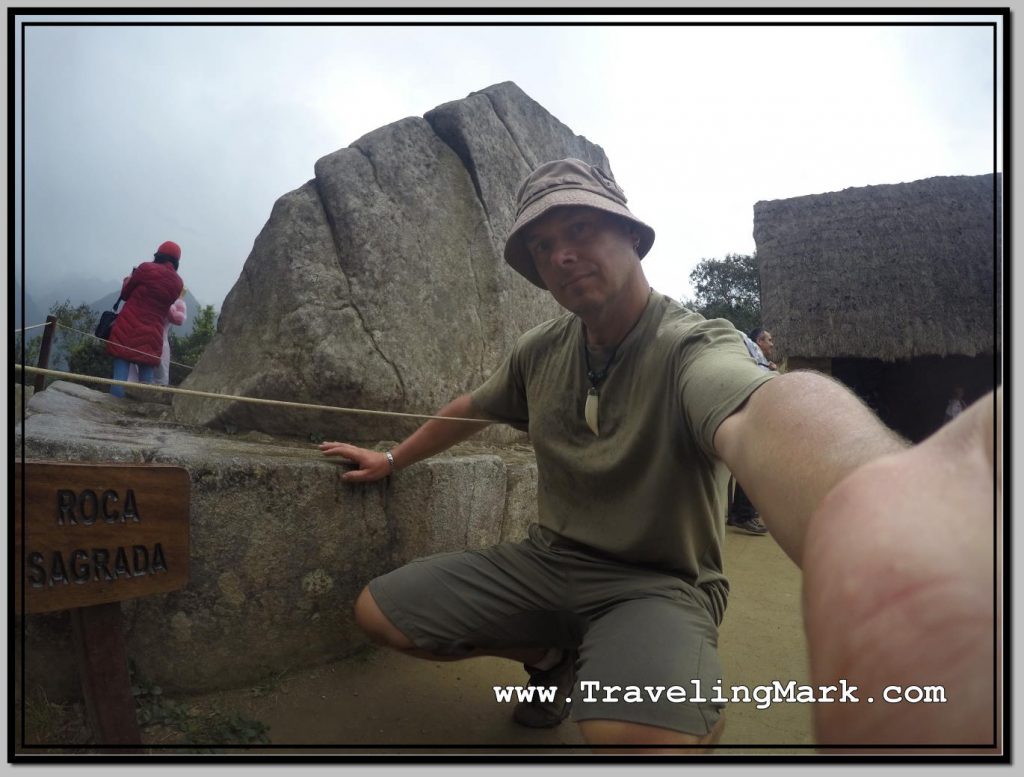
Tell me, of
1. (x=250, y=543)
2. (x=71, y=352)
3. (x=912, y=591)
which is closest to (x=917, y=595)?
(x=912, y=591)

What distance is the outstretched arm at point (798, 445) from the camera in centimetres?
81

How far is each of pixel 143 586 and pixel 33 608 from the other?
0.21 m

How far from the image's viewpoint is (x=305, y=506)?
1.95 metres

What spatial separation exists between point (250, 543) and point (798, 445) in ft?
5.20

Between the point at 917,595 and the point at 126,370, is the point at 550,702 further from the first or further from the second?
the point at 126,370

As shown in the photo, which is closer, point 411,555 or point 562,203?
point 562,203

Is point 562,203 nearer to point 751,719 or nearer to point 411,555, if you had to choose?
point 411,555

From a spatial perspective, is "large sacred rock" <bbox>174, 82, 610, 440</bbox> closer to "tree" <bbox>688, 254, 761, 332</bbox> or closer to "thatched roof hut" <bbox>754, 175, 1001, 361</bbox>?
"thatched roof hut" <bbox>754, 175, 1001, 361</bbox>

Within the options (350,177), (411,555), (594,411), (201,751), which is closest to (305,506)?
(411,555)

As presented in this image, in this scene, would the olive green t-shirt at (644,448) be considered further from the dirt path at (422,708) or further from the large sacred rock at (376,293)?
the large sacred rock at (376,293)

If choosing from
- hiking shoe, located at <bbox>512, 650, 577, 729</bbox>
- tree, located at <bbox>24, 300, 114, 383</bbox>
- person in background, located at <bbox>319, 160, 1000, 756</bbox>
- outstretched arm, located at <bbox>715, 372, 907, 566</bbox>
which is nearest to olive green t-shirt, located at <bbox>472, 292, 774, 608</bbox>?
person in background, located at <bbox>319, 160, 1000, 756</bbox>

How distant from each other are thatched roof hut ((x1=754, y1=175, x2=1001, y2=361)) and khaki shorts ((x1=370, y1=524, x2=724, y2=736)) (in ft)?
14.6

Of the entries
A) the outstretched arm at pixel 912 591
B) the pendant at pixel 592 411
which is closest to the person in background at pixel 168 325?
the pendant at pixel 592 411

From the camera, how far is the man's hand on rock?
2.04m
